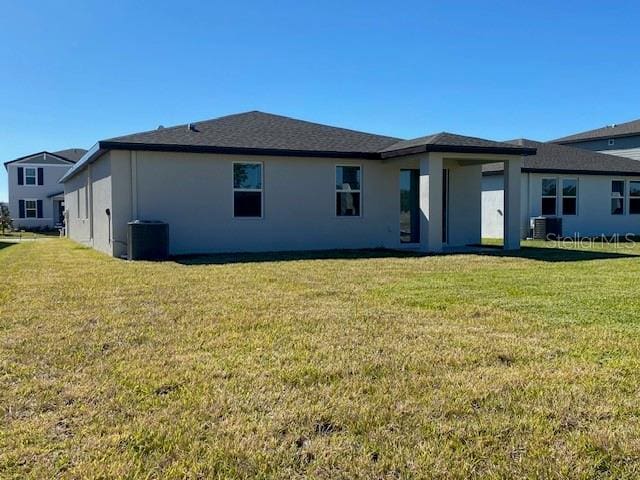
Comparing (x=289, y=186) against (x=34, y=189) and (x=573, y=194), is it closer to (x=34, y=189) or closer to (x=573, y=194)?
(x=573, y=194)

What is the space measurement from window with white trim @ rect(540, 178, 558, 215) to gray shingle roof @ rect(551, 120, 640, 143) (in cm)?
1140

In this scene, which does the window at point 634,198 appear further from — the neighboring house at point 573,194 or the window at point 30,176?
the window at point 30,176

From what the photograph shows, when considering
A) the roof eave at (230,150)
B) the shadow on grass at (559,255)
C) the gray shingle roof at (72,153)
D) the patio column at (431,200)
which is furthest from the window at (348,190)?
the gray shingle roof at (72,153)

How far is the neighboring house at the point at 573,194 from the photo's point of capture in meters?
21.4

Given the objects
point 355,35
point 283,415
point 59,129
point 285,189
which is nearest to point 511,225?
point 285,189

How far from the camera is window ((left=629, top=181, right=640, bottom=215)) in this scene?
23906 millimetres

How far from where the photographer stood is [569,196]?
2234cm

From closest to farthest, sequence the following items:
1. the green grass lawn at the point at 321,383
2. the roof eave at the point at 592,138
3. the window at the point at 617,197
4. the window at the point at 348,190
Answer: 1. the green grass lawn at the point at 321,383
2. the window at the point at 348,190
3. the window at the point at 617,197
4. the roof eave at the point at 592,138

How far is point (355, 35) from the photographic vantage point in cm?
1727

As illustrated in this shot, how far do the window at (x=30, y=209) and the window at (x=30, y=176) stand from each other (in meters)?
1.47

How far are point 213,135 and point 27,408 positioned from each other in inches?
470

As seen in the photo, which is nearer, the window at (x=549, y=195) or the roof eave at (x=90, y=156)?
the roof eave at (x=90, y=156)

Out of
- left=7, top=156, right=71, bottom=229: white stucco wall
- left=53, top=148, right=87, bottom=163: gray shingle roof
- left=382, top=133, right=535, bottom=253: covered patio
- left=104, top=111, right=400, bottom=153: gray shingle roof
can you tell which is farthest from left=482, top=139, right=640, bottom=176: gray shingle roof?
left=53, top=148, right=87, bottom=163: gray shingle roof

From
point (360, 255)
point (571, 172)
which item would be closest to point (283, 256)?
point (360, 255)
